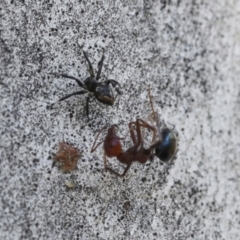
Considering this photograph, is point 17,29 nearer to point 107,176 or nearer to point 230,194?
point 107,176

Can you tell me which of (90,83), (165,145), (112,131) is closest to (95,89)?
(90,83)

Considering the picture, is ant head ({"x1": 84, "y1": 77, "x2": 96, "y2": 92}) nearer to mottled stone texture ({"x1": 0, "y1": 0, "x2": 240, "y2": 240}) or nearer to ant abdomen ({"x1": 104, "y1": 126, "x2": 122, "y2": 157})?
mottled stone texture ({"x1": 0, "y1": 0, "x2": 240, "y2": 240})

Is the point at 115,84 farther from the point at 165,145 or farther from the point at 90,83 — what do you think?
the point at 165,145

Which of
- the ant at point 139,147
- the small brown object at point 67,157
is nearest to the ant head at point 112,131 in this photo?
the ant at point 139,147

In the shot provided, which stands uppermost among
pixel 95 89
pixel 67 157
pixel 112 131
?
pixel 95 89

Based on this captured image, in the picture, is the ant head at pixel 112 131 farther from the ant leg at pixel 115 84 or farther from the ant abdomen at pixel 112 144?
the ant leg at pixel 115 84
